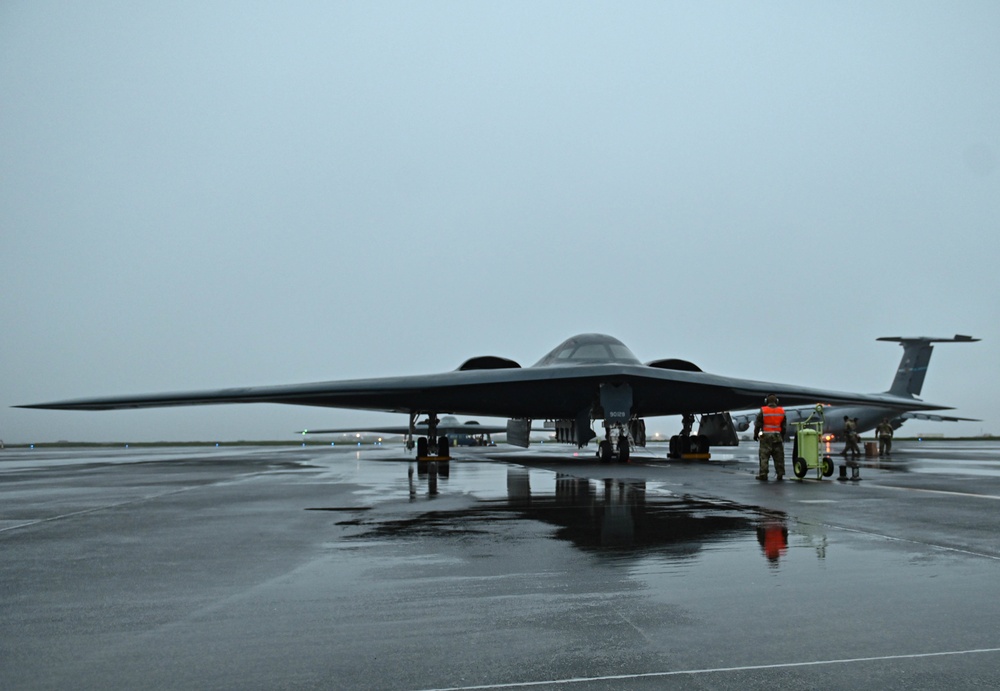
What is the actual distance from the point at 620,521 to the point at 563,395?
44.4 feet

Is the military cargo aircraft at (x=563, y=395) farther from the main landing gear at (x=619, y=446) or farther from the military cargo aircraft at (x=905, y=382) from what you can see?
the military cargo aircraft at (x=905, y=382)

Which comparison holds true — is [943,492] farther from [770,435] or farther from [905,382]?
[905,382]

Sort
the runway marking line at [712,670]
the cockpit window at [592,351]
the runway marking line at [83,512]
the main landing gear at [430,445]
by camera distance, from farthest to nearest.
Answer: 1. the cockpit window at [592,351]
2. the main landing gear at [430,445]
3. the runway marking line at [83,512]
4. the runway marking line at [712,670]

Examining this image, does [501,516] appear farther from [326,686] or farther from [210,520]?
[326,686]

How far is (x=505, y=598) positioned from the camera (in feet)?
13.9

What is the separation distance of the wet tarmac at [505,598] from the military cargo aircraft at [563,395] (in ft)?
35.9

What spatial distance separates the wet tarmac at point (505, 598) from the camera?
3035mm

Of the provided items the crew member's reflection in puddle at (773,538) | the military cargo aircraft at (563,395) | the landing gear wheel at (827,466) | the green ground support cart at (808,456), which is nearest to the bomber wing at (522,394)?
the military cargo aircraft at (563,395)

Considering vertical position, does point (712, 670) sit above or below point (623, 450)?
above

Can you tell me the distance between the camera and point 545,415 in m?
24.0

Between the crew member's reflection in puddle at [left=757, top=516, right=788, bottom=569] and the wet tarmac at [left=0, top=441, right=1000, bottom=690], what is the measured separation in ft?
0.16

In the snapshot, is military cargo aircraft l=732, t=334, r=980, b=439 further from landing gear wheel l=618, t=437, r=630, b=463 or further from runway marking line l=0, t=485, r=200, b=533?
runway marking line l=0, t=485, r=200, b=533

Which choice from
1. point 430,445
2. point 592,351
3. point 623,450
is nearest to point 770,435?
point 623,450

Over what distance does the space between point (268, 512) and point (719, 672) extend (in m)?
6.57
